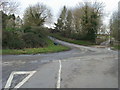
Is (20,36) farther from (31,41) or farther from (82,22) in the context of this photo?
(82,22)

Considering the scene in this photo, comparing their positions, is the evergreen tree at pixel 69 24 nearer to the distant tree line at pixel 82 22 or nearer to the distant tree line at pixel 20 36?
the distant tree line at pixel 82 22

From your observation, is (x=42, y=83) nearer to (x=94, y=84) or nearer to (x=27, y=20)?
(x=94, y=84)

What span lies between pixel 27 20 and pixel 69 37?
15012 mm

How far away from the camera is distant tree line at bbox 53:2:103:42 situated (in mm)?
52062

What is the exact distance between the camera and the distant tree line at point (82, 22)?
5206 centimetres

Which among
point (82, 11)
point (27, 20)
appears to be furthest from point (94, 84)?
point (82, 11)

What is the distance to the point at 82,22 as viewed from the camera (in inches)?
2143

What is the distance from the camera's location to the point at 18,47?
2500cm

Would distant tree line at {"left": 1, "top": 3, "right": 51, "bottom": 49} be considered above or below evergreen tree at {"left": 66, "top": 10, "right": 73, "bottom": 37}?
below

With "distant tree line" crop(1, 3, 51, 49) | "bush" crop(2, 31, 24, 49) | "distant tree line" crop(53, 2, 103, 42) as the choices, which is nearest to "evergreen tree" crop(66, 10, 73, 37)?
"distant tree line" crop(53, 2, 103, 42)

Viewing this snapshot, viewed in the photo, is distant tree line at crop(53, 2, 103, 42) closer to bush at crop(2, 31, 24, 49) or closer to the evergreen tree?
the evergreen tree

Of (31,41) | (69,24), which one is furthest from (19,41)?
(69,24)

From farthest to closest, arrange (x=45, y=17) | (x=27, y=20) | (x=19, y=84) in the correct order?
1. (x=45, y=17)
2. (x=27, y=20)
3. (x=19, y=84)

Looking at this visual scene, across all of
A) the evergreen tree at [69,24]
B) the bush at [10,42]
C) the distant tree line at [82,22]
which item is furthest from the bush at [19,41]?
the evergreen tree at [69,24]
